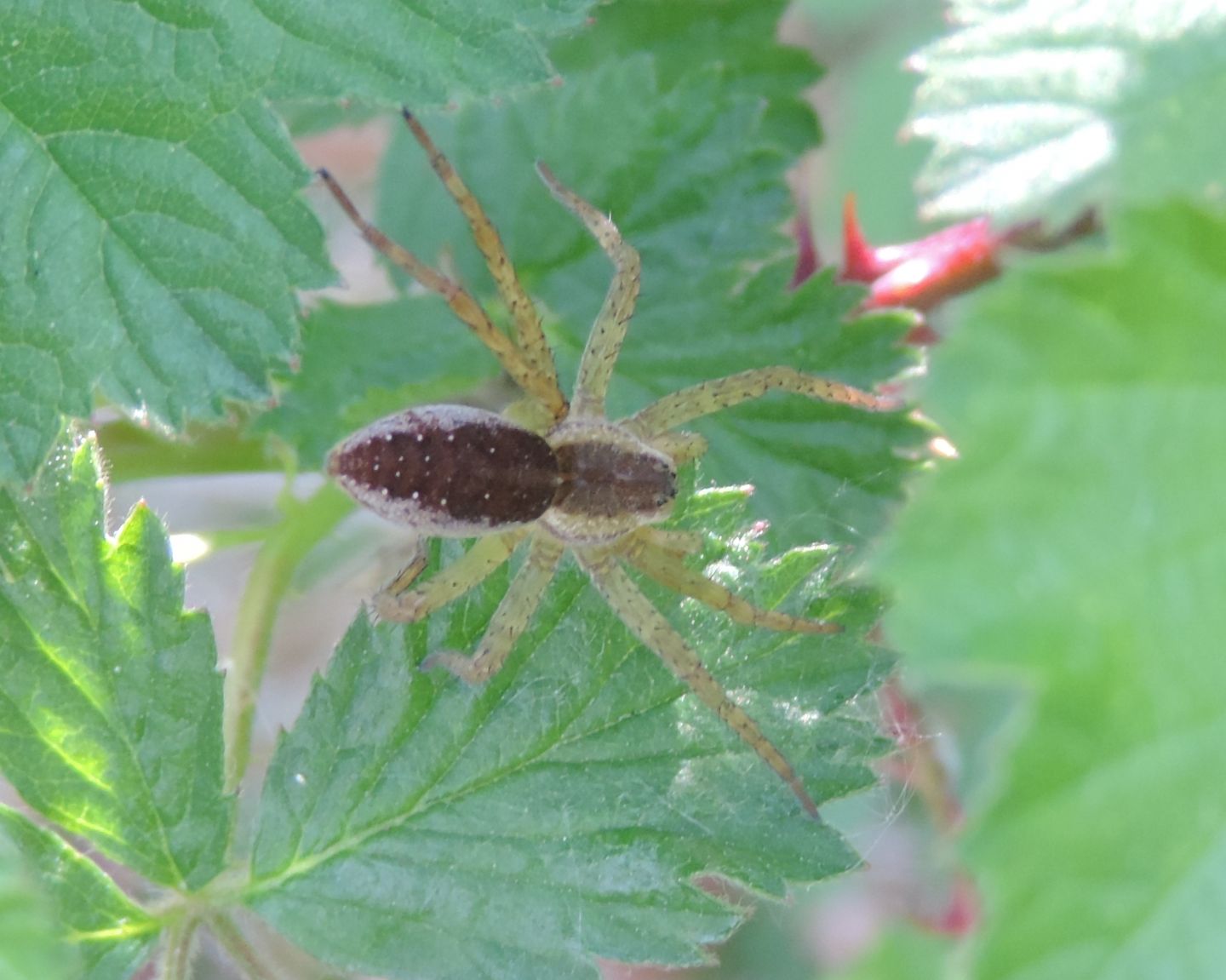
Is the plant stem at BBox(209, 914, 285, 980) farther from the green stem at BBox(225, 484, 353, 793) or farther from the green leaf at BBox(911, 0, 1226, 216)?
the green leaf at BBox(911, 0, 1226, 216)

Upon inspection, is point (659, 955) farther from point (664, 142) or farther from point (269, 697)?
point (269, 697)

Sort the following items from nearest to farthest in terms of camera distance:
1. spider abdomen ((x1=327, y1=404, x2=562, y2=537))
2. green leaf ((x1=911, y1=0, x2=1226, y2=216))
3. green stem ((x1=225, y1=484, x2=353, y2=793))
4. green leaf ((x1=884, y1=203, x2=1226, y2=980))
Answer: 1. green leaf ((x1=884, y1=203, x2=1226, y2=980))
2. green leaf ((x1=911, y1=0, x2=1226, y2=216))
3. spider abdomen ((x1=327, y1=404, x2=562, y2=537))
4. green stem ((x1=225, y1=484, x2=353, y2=793))

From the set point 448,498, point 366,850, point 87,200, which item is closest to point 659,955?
point 366,850

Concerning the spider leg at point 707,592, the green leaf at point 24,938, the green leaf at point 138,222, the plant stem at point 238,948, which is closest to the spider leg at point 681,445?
the spider leg at point 707,592

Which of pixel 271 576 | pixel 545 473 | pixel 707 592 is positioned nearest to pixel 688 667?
pixel 707 592

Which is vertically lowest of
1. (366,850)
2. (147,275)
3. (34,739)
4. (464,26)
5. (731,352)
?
(366,850)

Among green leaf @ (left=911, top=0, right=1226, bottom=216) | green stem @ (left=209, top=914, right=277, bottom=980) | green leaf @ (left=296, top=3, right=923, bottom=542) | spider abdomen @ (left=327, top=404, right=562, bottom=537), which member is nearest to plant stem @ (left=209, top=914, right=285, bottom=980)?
green stem @ (left=209, top=914, right=277, bottom=980)

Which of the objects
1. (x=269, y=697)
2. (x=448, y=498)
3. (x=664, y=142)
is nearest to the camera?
(x=448, y=498)
